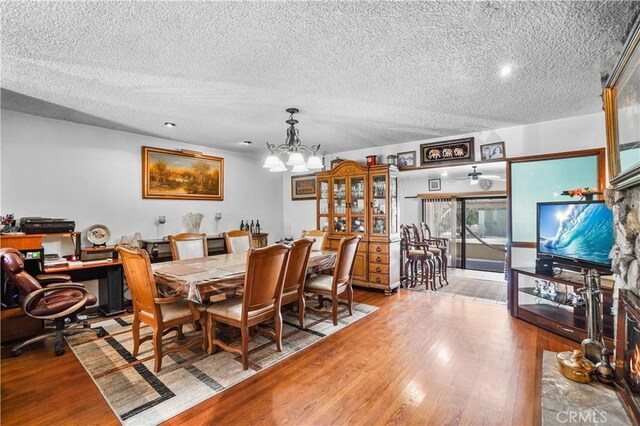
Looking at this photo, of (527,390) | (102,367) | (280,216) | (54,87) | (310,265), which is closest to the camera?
(527,390)

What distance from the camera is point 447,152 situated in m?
4.42

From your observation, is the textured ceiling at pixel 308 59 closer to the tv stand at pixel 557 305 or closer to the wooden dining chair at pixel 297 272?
the wooden dining chair at pixel 297 272

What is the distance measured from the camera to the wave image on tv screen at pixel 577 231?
104 inches

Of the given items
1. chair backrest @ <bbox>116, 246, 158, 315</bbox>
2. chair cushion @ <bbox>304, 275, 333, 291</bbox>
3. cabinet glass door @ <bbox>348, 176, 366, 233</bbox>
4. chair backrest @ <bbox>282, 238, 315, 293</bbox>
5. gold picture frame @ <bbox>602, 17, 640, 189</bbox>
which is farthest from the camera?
cabinet glass door @ <bbox>348, 176, 366, 233</bbox>

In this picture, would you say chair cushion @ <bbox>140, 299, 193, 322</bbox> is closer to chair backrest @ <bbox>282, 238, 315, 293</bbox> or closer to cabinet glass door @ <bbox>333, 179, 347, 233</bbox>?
chair backrest @ <bbox>282, 238, 315, 293</bbox>

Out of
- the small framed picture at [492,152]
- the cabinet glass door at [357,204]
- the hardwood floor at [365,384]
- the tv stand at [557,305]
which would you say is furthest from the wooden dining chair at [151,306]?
the small framed picture at [492,152]

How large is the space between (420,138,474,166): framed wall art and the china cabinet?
20.2 inches

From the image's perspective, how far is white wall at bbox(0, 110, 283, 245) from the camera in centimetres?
330

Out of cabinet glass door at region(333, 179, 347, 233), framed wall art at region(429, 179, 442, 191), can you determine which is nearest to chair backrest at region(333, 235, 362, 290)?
cabinet glass door at region(333, 179, 347, 233)

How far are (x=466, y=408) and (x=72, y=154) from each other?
15.9 feet

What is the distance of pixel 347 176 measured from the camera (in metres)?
5.00

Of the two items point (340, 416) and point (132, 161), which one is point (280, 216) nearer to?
point (132, 161)

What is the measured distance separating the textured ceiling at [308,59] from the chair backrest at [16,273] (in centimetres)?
150

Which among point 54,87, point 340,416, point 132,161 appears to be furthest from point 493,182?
point 54,87
